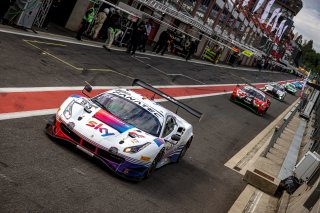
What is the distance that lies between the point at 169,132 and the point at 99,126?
221 cm

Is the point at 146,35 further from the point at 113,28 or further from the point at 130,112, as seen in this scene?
the point at 130,112

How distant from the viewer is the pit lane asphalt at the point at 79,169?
23.7 feet

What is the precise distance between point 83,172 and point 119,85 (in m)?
10.5

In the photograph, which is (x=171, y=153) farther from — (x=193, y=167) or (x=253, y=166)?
(x=253, y=166)

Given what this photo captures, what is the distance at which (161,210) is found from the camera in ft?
28.9

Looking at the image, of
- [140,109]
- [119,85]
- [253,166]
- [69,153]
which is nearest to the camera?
[69,153]

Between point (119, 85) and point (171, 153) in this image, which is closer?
point (171, 153)

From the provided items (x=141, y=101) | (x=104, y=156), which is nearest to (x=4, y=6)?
(x=141, y=101)

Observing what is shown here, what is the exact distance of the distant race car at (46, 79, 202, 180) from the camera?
9.20 meters

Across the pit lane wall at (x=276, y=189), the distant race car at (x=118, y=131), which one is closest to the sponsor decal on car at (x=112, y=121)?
the distant race car at (x=118, y=131)

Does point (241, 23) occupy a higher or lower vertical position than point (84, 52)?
higher

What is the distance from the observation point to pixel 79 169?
28.7 ft

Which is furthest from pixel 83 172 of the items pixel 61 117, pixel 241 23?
pixel 241 23

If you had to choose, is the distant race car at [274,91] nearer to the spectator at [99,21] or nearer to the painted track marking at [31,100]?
the spectator at [99,21]
